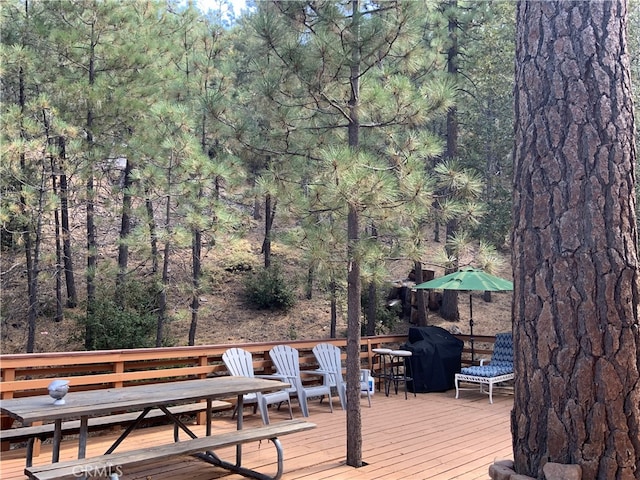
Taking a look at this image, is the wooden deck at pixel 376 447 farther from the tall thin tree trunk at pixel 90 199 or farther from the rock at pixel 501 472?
the tall thin tree trunk at pixel 90 199

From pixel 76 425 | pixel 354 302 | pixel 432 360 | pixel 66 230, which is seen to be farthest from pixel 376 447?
pixel 66 230

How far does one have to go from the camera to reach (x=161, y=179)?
8.45m

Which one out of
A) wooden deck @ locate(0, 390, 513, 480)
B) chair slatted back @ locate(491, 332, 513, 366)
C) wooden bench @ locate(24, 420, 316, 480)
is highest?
wooden bench @ locate(24, 420, 316, 480)

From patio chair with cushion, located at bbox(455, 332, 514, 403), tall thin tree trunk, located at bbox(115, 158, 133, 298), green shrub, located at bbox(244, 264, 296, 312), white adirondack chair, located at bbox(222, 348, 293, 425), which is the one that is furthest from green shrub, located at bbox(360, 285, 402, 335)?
white adirondack chair, located at bbox(222, 348, 293, 425)

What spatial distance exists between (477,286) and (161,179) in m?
4.96

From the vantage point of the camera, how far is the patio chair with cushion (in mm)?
6773

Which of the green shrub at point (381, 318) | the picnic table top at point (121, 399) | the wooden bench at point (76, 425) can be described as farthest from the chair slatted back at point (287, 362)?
the green shrub at point (381, 318)

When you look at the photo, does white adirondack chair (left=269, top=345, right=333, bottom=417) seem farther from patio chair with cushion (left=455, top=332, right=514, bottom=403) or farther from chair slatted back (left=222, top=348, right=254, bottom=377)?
patio chair with cushion (left=455, top=332, right=514, bottom=403)

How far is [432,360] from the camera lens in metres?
7.35

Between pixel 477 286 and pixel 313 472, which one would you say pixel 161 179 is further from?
pixel 313 472

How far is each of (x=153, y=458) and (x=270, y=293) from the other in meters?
9.07

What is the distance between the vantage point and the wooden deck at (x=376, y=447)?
148 inches

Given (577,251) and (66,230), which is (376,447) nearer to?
(577,251)

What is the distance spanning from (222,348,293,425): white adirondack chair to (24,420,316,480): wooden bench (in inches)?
44.8
